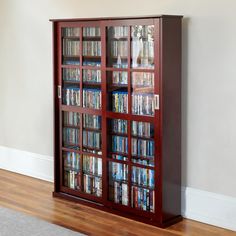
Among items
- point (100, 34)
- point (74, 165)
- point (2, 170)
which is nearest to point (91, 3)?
point (100, 34)

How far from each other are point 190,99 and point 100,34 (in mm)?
925

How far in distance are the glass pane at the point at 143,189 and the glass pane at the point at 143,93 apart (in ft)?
1.57

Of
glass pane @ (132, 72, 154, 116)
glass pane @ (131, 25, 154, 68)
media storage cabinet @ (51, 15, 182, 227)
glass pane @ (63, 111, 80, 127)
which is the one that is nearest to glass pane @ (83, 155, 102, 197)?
media storage cabinet @ (51, 15, 182, 227)

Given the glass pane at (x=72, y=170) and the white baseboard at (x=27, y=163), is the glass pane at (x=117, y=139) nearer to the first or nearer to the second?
the glass pane at (x=72, y=170)

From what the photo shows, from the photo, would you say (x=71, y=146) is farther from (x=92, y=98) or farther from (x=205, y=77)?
(x=205, y=77)

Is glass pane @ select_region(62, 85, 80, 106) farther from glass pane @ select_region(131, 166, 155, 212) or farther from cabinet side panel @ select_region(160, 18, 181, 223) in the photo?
cabinet side panel @ select_region(160, 18, 181, 223)

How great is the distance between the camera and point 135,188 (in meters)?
4.32

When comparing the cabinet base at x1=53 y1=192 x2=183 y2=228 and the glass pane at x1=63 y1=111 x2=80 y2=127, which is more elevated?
the glass pane at x1=63 y1=111 x2=80 y2=127

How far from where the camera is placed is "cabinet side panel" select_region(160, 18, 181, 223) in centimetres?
402

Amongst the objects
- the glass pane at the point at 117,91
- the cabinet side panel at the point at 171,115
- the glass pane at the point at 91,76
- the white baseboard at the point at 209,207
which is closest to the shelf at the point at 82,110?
the glass pane at the point at 117,91

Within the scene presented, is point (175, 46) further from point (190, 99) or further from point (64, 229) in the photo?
point (64, 229)

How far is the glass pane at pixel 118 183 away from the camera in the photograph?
440 centimetres

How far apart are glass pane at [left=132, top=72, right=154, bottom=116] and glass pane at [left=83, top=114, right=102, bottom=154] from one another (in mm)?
459

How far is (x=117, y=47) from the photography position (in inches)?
171
